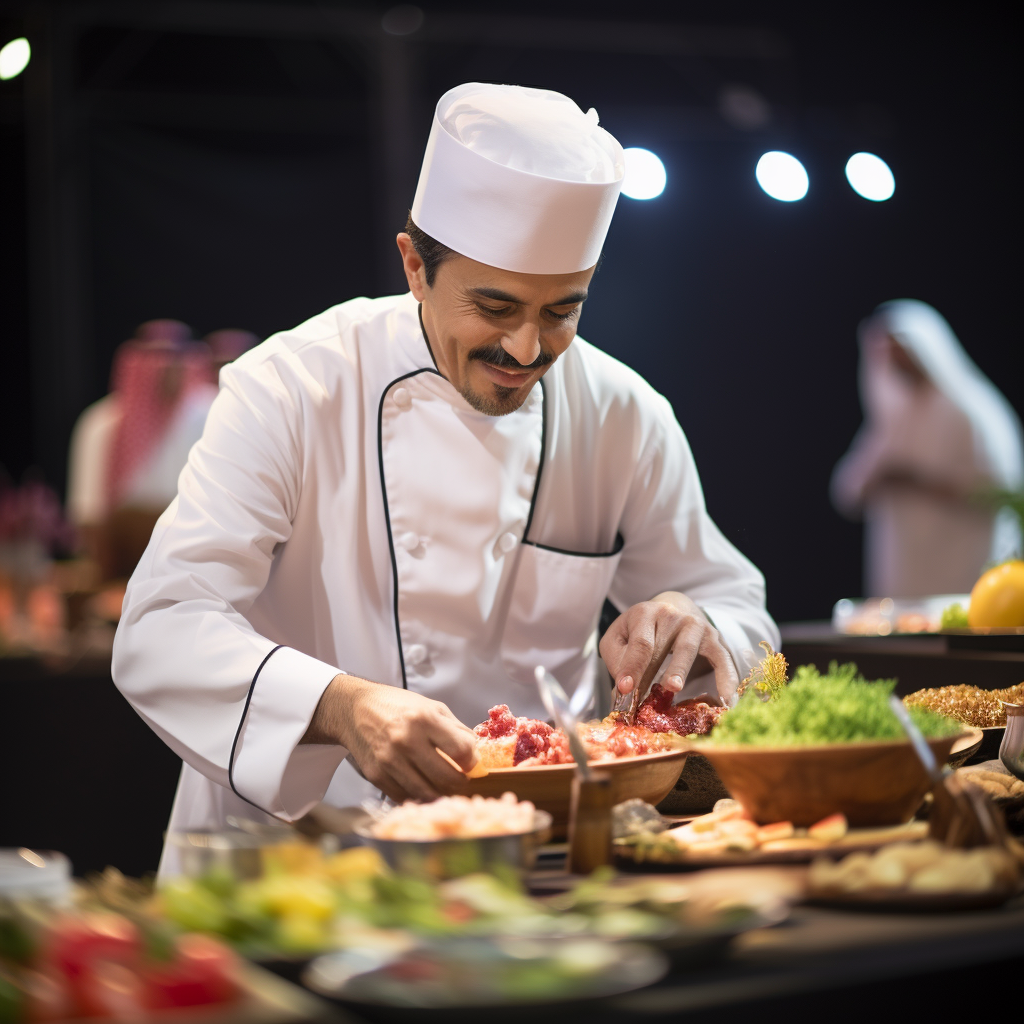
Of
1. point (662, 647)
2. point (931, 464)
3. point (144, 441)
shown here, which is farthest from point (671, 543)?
point (931, 464)

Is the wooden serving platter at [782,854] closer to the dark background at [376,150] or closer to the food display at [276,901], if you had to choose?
the food display at [276,901]

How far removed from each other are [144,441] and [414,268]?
3.30 meters

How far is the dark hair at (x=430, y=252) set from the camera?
2.13 metres

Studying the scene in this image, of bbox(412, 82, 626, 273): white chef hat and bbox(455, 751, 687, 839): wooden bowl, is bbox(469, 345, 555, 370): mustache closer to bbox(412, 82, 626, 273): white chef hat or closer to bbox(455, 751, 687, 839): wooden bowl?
bbox(412, 82, 626, 273): white chef hat

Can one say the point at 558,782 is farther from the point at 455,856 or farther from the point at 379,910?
the point at 379,910

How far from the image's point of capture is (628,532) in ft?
7.93

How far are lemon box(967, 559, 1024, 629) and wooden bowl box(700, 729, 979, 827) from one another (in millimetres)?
1346

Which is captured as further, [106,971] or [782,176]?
[782,176]

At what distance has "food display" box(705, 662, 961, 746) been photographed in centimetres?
145

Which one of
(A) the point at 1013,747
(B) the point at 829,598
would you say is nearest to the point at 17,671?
(A) the point at 1013,747

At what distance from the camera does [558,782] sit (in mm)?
1589

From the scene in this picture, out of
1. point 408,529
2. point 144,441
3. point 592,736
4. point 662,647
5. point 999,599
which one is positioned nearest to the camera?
point 592,736

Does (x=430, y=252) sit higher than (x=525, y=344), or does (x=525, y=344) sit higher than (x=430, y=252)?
(x=430, y=252)

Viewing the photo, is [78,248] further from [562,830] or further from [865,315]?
[562,830]
